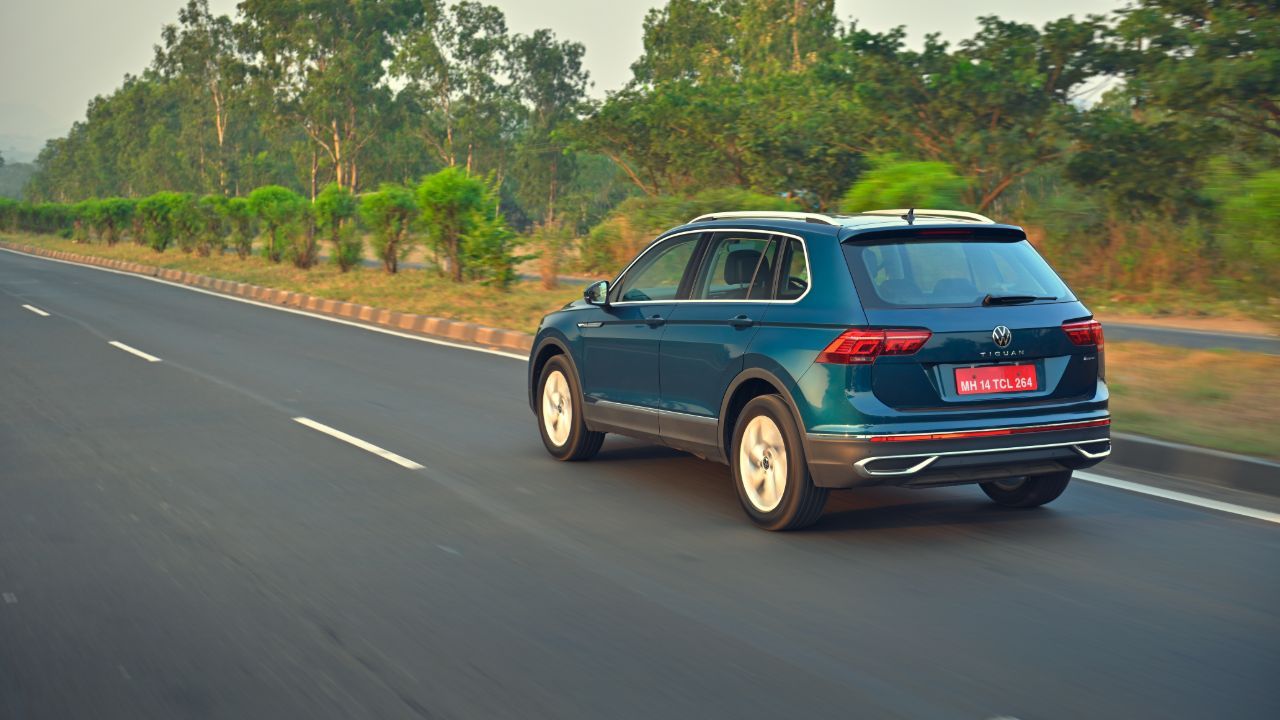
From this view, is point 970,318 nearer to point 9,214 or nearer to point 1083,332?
point 1083,332

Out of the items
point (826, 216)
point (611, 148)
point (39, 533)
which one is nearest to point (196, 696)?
point (39, 533)

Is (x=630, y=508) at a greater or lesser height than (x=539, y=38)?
lesser

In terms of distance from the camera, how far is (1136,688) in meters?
4.31

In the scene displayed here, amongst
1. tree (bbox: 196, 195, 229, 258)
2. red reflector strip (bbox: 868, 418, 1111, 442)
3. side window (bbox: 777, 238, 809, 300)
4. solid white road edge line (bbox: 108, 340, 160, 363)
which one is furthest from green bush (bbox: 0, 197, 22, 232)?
red reflector strip (bbox: 868, 418, 1111, 442)

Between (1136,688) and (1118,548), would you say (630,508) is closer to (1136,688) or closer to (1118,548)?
(1118,548)

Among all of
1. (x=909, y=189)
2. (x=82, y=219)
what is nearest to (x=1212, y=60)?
(x=909, y=189)

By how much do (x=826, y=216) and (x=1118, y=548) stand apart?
219 centimetres

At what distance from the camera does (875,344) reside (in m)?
6.18

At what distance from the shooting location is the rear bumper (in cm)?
618

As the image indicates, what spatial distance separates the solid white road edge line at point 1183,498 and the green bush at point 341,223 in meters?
24.3

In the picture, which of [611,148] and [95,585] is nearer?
[95,585]

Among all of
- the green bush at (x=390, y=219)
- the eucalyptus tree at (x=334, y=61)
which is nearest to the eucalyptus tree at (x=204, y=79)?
the eucalyptus tree at (x=334, y=61)

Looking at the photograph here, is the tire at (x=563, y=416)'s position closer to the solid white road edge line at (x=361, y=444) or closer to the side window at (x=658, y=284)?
the side window at (x=658, y=284)

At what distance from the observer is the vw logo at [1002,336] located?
6324 millimetres
